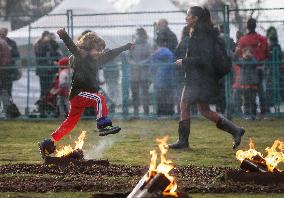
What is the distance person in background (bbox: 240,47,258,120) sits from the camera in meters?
22.2

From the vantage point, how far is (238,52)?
874 inches

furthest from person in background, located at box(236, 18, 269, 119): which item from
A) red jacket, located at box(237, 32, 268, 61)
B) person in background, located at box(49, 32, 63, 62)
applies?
person in background, located at box(49, 32, 63, 62)

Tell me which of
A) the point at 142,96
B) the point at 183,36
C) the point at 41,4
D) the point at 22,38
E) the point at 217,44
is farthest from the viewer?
the point at 41,4

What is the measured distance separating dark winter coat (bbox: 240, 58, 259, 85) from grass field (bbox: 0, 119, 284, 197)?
3.79ft

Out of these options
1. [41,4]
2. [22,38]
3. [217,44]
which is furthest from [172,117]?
[41,4]

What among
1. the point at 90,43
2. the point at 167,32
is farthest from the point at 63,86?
the point at 90,43

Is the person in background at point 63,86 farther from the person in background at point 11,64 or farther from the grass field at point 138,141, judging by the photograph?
the person in background at point 11,64

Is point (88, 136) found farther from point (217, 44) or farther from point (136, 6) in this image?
point (136, 6)

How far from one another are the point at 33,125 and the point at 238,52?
17.8 feet

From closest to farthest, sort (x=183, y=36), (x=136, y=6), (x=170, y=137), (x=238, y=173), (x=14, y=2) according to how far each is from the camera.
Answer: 1. (x=238, y=173)
2. (x=170, y=137)
3. (x=183, y=36)
4. (x=136, y=6)
5. (x=14, y=2)

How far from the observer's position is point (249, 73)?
22.3 metres

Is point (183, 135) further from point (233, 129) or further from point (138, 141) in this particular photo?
point (138, 141)

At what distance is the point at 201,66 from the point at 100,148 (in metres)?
2.42

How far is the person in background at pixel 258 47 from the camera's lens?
2203cm
